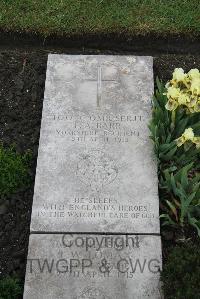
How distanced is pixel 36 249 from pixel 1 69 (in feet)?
7.35

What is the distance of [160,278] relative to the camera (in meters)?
4.45

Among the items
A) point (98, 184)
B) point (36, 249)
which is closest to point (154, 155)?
point (98, 184)

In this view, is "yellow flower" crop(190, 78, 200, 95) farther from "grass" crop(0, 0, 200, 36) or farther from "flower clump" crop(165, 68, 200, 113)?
"grass" crop(0, 0, 200, 36)

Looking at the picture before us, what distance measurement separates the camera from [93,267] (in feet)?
14.9

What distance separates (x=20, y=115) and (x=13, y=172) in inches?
28.9

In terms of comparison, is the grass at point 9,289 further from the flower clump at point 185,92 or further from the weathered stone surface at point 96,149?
the flower clump at point 185,92

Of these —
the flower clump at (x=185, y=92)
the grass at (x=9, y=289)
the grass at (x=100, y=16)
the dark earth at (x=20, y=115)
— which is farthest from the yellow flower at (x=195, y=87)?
the grass at (x=9, y=289)

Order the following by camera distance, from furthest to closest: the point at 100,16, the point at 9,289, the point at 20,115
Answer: the point at 100,16, the point at 20,115, the point at 9,289

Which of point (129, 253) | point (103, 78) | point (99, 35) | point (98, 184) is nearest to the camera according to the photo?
point (129, 253)

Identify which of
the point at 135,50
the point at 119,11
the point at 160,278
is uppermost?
the point at 119,11

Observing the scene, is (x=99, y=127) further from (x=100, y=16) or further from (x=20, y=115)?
(x=100, y=16)

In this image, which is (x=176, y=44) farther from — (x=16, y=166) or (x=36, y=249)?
(x=36, y=249)

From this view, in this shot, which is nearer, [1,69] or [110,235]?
[110,235]

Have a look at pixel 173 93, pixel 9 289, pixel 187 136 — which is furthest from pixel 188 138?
pixel 9 289
